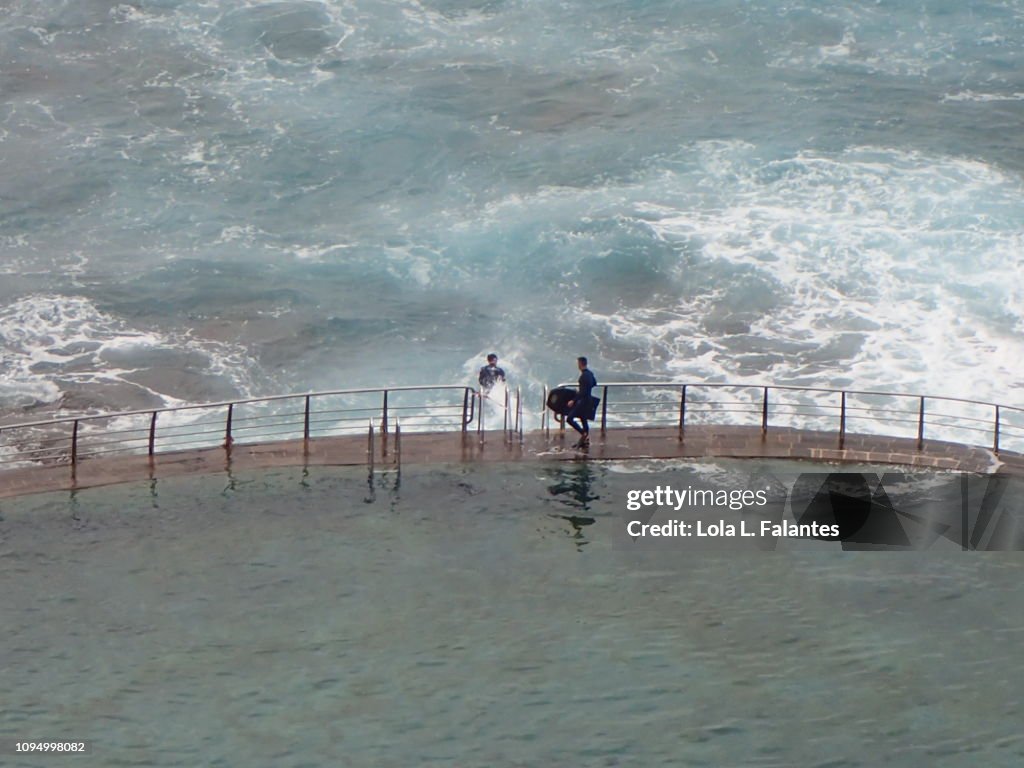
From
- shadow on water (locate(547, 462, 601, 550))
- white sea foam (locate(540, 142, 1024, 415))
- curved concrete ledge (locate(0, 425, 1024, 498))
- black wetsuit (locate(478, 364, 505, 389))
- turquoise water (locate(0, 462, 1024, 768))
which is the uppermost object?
white sea foam (locate(540, 142, 1024, 415))

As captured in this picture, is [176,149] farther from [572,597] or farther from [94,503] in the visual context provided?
[572,597]

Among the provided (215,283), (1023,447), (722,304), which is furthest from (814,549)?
(215,283)

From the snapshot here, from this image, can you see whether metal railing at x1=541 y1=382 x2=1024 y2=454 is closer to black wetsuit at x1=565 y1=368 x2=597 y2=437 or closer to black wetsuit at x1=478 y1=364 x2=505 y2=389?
black wetsuit at x1=478 y1=364 x2=505 y2=389

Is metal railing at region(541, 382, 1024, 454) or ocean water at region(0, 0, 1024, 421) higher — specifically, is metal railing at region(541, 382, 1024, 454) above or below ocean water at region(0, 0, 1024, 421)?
below

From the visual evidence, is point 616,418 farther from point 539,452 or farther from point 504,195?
point 504,195

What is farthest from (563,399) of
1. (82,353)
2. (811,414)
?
(82,353)

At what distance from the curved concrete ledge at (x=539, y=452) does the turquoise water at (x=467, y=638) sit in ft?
3.76

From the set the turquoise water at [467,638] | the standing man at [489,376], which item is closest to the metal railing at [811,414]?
the standing man at [489,376]

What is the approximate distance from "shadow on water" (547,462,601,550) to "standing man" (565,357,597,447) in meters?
0.93

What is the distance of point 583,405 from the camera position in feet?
109

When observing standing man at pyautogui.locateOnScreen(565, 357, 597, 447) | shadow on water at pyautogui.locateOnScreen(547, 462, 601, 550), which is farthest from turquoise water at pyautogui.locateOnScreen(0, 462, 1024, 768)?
standing man at pyautogui.locateOnScreen(565, 357, 597, 447)

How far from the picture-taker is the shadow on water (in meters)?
30.0

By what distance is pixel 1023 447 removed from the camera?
43.1 m

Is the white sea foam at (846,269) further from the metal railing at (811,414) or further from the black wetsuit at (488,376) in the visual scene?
the black wetsuit at (488,376)
